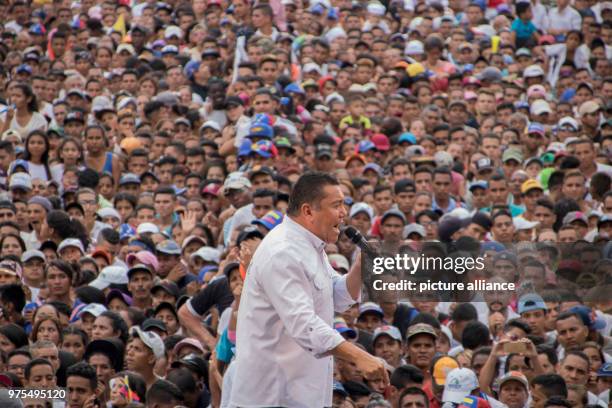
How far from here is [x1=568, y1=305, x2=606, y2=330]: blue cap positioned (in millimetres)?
10594

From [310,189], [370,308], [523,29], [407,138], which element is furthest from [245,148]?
[310,189]

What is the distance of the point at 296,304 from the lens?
6.36 meters

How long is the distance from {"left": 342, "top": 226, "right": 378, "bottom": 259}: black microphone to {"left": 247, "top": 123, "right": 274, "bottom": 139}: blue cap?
7.57 metres

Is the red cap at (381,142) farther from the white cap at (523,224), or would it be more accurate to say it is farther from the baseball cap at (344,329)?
the baseball cap at (344,329)

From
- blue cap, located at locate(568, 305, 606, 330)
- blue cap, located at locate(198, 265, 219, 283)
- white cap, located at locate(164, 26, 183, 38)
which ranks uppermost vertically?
white cap, located at locate(164, 26, 183, 38)

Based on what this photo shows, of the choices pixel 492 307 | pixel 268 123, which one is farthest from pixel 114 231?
pixel 492 307

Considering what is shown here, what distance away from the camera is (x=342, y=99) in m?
17.1

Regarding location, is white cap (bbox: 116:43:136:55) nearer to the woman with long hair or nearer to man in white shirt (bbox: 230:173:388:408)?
the woman with long hair

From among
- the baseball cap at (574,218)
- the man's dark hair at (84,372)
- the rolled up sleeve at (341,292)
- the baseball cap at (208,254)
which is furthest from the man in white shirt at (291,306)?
the baseball cap at (574,218)

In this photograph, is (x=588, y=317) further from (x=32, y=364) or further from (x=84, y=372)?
(x=32, y=364)

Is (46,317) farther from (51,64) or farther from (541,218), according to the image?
(51,64)

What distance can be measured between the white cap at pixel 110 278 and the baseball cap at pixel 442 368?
10.2 ft

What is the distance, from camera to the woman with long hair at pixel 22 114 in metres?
15.9

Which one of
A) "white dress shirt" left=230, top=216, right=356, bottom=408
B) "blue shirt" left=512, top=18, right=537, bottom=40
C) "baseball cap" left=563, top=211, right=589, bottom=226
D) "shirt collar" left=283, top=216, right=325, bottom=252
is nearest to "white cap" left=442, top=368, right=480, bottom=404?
"white dress shirt" left=230, top=216, right=356, bottom=408
